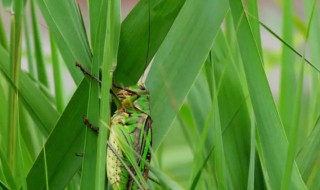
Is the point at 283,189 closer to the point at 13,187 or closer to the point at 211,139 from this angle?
the point at 211,139

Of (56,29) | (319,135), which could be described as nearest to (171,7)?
(56,29)

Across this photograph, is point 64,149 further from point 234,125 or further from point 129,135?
point 234,125

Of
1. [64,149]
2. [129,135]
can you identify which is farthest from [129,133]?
[64,149]

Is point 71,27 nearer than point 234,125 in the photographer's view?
Yes

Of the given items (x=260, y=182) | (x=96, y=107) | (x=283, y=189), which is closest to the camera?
(x=283, y=189)

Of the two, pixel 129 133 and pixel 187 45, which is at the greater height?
pixel 187 45

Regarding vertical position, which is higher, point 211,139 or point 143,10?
point 143,10
